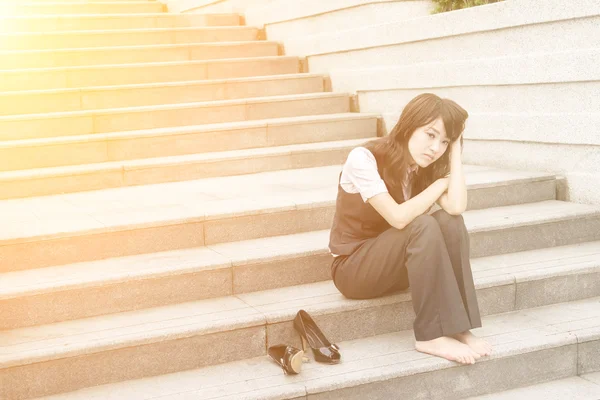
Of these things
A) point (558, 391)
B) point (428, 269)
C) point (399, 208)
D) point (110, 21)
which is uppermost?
point (110, 21)

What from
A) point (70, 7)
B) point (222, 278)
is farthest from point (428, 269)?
point (70, 7)

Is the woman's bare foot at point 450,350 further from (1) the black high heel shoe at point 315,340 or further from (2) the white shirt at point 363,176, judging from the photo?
(2) the white shirt at point 363,176

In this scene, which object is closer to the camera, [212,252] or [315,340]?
[315,340]

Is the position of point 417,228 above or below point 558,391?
above

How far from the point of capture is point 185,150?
6.60 m

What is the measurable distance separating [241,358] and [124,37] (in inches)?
206

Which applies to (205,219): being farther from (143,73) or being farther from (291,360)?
(143,73)

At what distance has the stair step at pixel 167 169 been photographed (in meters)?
5.80

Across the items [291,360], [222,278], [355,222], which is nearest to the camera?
[291,360]

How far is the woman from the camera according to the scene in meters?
3.83

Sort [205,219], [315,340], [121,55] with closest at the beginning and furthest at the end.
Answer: [315,340] < [205,219] < [121,55]

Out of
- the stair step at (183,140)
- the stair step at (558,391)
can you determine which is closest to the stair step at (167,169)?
the stair step at (183,140)

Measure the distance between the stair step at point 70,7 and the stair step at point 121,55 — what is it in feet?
5.51

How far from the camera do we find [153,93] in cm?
724
